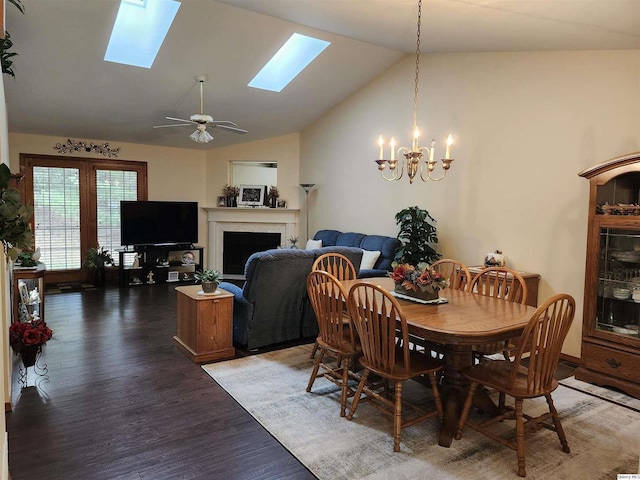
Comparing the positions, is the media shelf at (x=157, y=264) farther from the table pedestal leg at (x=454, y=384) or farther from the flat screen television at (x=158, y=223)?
the table pedestal leg at (x=454, y=384)

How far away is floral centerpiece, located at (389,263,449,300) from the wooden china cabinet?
1.50 metres

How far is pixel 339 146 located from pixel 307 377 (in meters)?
4.68

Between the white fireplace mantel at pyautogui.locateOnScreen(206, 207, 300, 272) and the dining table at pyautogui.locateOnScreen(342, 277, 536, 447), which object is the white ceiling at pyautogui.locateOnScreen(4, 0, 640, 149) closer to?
the white fireplace mantel at pyautogui.locateOnScreen(206, 207, 300, 272)

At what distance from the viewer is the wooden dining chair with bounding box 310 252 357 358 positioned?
13.4 feet

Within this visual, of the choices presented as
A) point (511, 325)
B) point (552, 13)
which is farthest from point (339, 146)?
point (511, 325)

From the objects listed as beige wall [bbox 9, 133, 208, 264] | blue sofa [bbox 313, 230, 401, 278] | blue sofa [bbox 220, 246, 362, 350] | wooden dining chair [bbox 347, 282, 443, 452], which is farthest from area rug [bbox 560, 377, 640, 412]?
beige wall [bbox 9, 133, 208, 264]

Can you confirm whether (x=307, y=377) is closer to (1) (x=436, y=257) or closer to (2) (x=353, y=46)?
(1) (x=436, y=257)

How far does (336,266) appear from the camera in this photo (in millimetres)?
4305

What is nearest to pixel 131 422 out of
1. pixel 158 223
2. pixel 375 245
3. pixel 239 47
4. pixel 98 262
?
pixel 375 245

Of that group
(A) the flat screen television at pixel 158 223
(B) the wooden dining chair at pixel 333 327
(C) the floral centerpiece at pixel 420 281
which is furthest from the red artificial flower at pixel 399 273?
(A) the flat screen television at pixel 158 223

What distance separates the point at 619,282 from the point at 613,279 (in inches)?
1.8

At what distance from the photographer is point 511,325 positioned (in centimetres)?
254

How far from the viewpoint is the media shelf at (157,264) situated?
24.5ft

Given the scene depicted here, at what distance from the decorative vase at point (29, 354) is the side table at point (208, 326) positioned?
4.00 ft
